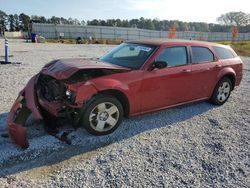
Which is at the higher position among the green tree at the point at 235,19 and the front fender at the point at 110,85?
the green tree at the point at 235,19

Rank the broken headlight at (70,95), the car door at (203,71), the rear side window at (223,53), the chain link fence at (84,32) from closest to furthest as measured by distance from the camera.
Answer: the broken headlight at (70,95) → the car door at (203,71) → the rear side window at (223,53) → the chain link fence at (84,32)

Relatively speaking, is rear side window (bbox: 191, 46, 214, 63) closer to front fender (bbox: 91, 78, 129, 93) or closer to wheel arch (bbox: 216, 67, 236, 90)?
wheel arch (bbox: 216, 67, 236, 90)

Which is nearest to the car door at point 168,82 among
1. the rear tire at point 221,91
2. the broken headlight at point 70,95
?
the rear tire at point 221,91

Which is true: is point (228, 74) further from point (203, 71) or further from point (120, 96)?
point (120, 96)

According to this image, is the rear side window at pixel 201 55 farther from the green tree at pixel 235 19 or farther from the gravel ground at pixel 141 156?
the green tree at pixel 235 19

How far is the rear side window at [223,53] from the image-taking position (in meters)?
6.61

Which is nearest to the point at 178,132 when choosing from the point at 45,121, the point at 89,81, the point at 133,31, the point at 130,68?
the point at 130,68

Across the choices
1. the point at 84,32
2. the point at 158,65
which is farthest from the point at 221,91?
the point at 84,32

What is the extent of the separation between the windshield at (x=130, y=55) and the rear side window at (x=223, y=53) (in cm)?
213

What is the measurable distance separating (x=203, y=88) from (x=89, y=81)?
9.84 feet

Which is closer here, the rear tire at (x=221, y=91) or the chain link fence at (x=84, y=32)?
the rear tire at (x=221, y=91)

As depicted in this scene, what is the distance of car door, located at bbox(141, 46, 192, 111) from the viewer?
200 inches

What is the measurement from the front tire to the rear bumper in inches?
30.5

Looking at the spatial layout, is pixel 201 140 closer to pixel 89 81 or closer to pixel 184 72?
pixel 184 72
